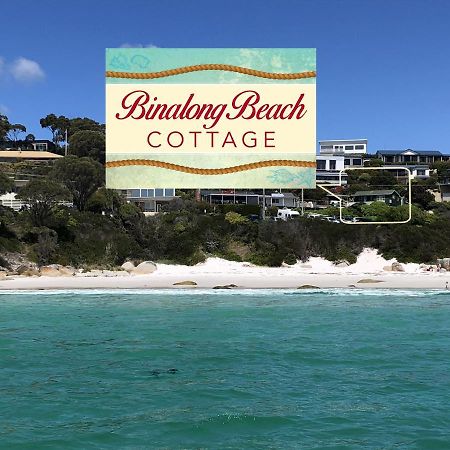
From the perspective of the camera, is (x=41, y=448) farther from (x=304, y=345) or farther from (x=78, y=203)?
(x=78, y=203)

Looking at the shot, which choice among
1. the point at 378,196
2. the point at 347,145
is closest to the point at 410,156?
the point at 347,145

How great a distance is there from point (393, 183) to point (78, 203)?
130ft

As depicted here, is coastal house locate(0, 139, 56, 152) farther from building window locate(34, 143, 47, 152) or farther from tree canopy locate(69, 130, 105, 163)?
tree canopy locate(69, 130, 105, 163)

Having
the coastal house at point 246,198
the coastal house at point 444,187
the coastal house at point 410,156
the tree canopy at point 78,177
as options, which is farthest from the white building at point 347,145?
the tree canopy at point 78,177

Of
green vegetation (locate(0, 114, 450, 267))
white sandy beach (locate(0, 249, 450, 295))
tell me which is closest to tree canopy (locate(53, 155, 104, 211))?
green vegetation (locate(0, 114, 450, 267))

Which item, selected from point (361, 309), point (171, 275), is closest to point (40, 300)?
point (171, 275)

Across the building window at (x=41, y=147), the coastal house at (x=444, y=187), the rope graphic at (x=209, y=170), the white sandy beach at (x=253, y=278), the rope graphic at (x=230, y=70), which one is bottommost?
the white sandy beach at (x=253, y=278)

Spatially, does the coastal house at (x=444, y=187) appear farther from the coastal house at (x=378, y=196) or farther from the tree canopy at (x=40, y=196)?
the tree canopy at (x=40, y=196)

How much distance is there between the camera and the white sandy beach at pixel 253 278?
29422 mm

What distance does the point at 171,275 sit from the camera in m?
32.1

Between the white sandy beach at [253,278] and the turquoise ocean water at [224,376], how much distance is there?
6.01 meters
